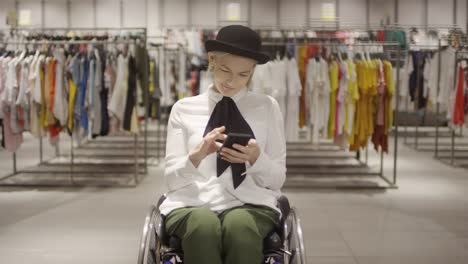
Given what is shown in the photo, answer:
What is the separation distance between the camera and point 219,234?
7.31 feet

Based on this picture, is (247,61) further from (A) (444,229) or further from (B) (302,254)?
(A) (444,229)

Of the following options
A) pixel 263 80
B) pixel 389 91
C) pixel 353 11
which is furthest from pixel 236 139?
pixel 353 11

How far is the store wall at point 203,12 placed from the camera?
13.8 metres

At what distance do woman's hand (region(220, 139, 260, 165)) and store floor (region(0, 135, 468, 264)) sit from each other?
1699mm

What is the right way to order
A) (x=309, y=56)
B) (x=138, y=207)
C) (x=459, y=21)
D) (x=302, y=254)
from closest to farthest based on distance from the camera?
(x=302, y=254)
(x=138, y=207)
(x=309, y=56)
(x=459, y=21)

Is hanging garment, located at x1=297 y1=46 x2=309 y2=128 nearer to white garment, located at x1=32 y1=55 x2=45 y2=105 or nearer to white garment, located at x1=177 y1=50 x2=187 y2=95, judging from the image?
white garment, located at x1=32 y1=55 x2=45 y2=105

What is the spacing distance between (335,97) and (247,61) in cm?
375

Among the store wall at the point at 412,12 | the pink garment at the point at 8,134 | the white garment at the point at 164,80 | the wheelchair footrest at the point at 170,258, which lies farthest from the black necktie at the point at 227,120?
the store wall at the point at 412,12

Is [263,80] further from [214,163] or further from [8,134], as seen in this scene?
[214,163]

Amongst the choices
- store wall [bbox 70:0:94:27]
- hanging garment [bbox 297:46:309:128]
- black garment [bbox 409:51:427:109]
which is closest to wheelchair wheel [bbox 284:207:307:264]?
hanging garment [bbox 297:46:309:128]

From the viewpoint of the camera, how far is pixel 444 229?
458cm

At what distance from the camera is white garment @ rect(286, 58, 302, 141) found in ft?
19.5

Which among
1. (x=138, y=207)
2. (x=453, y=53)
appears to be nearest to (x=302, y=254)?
(x=138, y=207)

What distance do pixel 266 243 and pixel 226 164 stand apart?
13.6 inches
